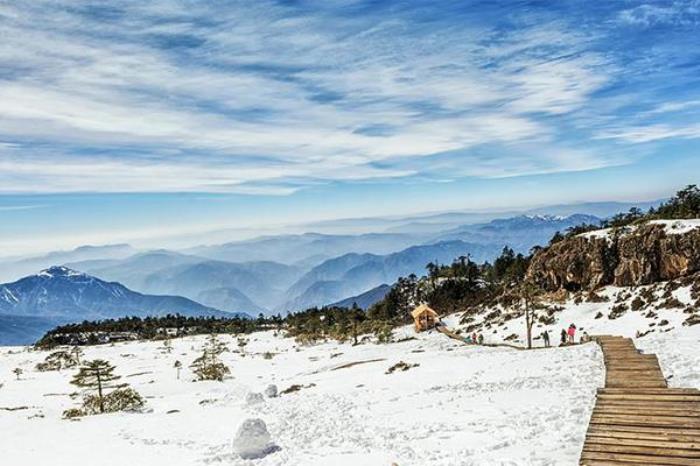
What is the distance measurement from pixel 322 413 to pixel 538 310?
44.7 m

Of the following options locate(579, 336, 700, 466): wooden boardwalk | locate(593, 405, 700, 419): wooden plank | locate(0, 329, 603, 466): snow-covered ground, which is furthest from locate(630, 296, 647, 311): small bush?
locate(593, 405, 700, 419): wooden plank

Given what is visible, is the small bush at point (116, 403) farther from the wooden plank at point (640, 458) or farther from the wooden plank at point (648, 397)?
the wooden plank at point (640, 458)

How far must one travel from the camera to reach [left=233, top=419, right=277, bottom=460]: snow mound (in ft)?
55.3

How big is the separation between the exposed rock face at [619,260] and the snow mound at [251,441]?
168ft

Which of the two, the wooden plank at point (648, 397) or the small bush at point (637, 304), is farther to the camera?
the small bush at point (637, 304)

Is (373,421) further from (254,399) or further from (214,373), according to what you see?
(214,373)

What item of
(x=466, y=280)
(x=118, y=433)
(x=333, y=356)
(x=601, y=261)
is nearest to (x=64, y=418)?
(x=118, y=433)

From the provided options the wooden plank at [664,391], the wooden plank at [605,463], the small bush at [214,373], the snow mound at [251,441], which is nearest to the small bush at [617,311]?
the wooden plank at [664,391]

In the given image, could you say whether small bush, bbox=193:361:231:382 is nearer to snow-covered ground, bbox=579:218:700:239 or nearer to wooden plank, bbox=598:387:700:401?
wooden plank, bbox=598:387:700:401

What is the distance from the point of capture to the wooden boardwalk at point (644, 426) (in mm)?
10164

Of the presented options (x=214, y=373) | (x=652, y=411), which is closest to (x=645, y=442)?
(x=652, y=411)

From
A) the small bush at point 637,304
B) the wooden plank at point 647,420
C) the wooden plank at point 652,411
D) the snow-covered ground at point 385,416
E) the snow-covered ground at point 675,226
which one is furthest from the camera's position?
the snow-covered ground at point 675,226

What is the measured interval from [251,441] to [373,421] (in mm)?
5201

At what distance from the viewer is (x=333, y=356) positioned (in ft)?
200
